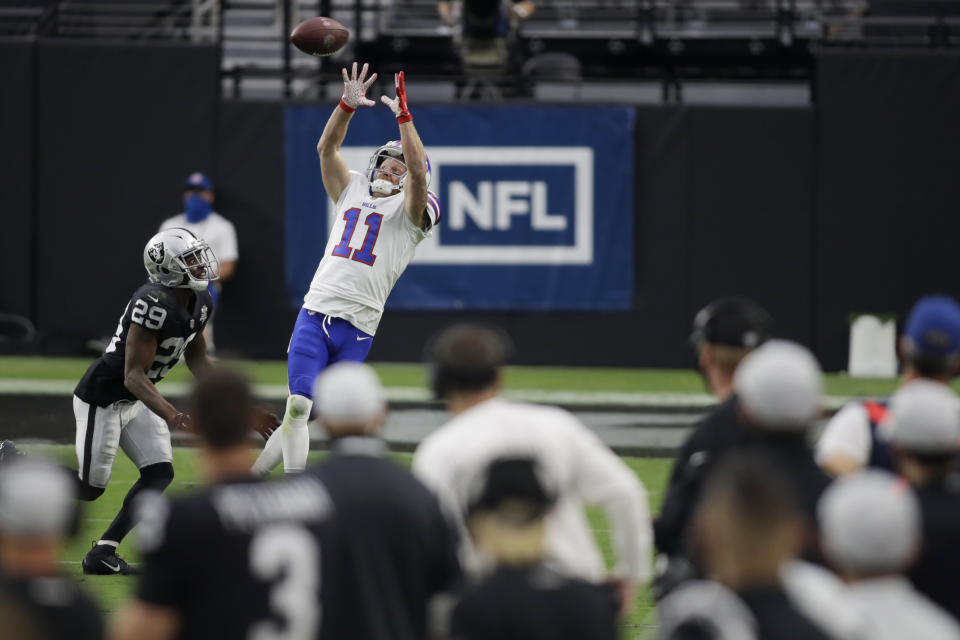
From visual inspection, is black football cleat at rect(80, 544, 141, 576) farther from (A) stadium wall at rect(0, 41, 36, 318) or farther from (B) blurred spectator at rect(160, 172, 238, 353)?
(A) stadium wall at rect(0, 41, 36, 318)

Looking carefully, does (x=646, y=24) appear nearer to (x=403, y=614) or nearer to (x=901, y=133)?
(x=901, y=133)

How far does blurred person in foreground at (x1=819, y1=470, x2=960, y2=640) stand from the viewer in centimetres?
323

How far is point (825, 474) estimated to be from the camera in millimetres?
4273

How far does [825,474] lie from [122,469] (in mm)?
7764

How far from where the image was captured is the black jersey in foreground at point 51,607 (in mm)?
3152

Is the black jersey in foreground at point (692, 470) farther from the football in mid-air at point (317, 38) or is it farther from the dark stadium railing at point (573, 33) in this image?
the dark stadium railing at point (573, 33)

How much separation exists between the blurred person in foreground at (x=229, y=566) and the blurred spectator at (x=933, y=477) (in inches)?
60.3

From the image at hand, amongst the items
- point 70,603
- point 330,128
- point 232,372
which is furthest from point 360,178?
point 70,603

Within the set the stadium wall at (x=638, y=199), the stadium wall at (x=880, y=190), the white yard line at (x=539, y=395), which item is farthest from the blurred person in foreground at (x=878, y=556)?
the stadium wall at (x=880, y=190)

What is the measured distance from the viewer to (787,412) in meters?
4.06

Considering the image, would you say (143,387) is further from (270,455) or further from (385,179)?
(385,179)

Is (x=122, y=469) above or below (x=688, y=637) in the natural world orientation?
below

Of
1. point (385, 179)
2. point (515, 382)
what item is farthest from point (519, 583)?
point (515, 382)

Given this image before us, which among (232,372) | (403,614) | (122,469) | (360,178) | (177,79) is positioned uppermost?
(177,79)
